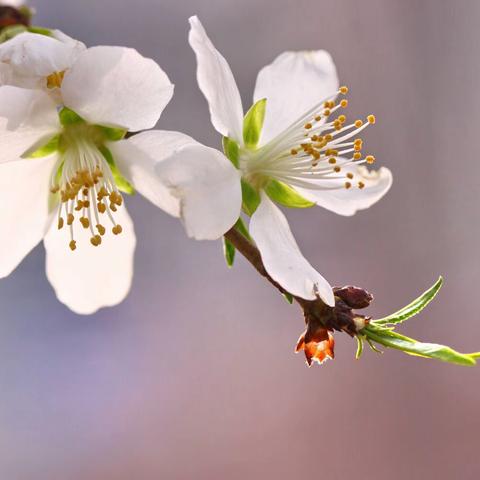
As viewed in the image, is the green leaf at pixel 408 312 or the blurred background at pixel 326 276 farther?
the blurred background at pixel 326 276

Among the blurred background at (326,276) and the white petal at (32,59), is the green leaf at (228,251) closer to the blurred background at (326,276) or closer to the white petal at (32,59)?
the white petal at (32,59)

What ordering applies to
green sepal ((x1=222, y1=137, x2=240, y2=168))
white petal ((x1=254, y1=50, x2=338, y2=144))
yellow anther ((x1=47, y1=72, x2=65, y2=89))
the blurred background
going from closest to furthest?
1. yellow anther ((x1=47, y1=72, x2=65, y2=89))
2. green sepal ((x1=222, y1=137, x2=240, y2=168))
3. white petal ((x1=254, y1=50, x2=338, y2=144))
4. the blurred background

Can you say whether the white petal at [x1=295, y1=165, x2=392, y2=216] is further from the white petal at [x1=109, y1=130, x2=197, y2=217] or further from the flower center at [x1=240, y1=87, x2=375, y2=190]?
the white petal at [x1=109, y1=130, x2=197, y2=217]

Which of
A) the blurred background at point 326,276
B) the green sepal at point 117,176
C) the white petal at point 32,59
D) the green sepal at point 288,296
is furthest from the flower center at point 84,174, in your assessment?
the blurred background at point 326,276

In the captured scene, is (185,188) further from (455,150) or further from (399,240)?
(455,150)

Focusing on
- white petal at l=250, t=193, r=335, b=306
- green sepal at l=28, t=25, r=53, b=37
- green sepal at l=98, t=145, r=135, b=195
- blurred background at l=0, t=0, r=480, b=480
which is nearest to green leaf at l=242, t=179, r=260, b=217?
white petal at l=250, t=193, r=335, b=306

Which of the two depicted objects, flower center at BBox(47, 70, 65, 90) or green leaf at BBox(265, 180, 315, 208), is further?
green leaf at BBox(265, 180, 315, 208)

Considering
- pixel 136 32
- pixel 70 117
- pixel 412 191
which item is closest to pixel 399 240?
pixel 412 191
